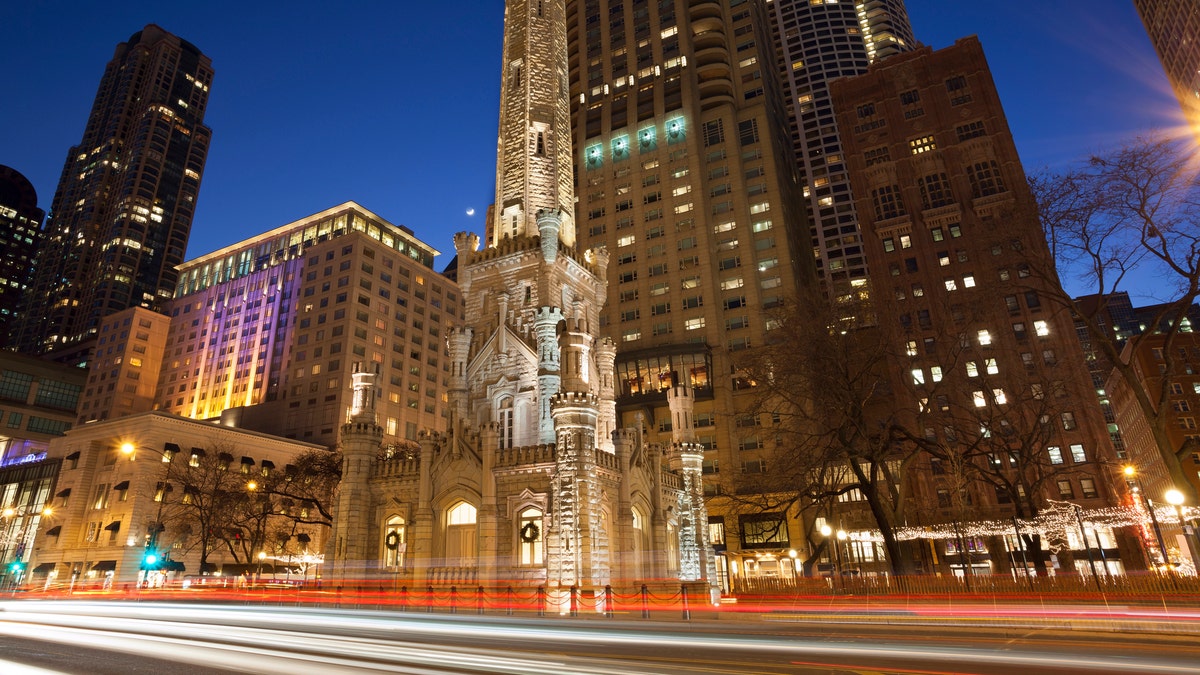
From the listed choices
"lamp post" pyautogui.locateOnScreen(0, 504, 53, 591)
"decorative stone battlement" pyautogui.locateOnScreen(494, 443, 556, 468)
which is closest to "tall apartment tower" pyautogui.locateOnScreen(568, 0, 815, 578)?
"decorative stone battlement" pyautogui.locateOnScreen(494, 443, 556, 468)

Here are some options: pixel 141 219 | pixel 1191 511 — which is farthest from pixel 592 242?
pixel 141 219

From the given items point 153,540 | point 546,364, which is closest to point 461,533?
point 546,364

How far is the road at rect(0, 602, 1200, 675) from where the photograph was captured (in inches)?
342

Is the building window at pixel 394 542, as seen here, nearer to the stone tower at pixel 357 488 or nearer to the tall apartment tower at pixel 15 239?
the stone tower at pixel 357 488

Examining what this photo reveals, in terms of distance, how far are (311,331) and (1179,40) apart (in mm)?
141261

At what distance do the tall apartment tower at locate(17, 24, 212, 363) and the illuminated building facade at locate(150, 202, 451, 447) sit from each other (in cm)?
5287

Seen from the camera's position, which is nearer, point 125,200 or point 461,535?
point 461,535

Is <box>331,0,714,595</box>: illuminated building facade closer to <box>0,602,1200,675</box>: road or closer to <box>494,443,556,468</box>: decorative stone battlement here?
<box>494,443,556,468</box>: decorative stone battlement

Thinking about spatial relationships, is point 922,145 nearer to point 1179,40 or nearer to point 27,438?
point 1179,40

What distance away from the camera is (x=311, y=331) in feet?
334

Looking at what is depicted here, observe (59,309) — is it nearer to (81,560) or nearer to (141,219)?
(141,219)

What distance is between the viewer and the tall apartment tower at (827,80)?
144375 millimetres

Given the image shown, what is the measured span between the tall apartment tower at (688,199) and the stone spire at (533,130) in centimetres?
3141

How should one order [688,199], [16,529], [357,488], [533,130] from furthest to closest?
[688,199], [16,529], [533,130], [357,488]
